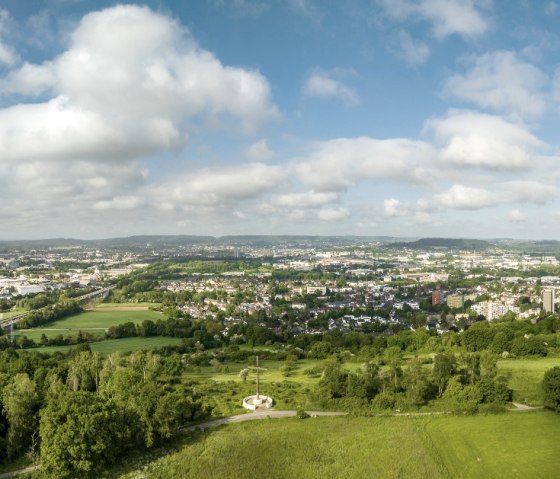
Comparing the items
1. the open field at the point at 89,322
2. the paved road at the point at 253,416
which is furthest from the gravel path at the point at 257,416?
the open field at the point at 89,322

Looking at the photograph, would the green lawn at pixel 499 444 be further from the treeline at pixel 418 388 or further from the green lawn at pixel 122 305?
the green lawn at pixel 122 305

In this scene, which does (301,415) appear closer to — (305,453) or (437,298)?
(305,453)

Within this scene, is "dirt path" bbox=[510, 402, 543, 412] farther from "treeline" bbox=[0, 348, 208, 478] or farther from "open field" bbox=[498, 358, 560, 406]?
"treeline" bbox=[0, 348, 208, 478]

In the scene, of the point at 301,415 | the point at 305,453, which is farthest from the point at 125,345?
the point at 305,453

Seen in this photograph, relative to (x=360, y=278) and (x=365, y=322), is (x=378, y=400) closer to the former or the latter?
(x=365, y=322)

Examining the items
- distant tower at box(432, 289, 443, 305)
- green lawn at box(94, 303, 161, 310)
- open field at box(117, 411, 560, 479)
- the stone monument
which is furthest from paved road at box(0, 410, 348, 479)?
distant tower at box(432, 289, 443, 305)
